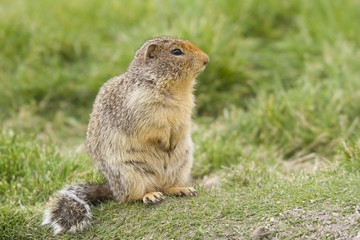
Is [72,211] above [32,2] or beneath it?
beneath

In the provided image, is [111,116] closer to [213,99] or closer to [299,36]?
[213,99]

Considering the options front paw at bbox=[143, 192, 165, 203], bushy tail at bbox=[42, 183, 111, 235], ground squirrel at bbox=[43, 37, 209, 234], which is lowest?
→ bushy tail at bbox=[42, 183, 111, 235]

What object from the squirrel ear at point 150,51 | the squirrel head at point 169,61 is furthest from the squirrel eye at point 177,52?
the squirrel ear at point 150,51

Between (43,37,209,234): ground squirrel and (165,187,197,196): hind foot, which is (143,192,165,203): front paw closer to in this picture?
(43,37,209,234): ground squirrel

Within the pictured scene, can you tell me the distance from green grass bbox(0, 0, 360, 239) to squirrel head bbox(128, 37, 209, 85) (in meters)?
0.98

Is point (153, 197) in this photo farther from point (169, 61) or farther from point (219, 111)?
point (219, 111)

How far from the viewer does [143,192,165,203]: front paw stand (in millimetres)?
4983

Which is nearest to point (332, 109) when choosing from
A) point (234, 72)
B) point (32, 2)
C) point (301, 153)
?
point (301, 153)

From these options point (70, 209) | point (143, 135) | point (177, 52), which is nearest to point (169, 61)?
point (177, 52)

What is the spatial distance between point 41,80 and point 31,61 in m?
0.39

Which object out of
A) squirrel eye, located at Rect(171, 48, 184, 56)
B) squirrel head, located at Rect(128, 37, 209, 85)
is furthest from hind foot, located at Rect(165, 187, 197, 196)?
→ squirrel eye, located at Rect(171, 48, 184, 56)

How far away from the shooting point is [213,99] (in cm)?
840

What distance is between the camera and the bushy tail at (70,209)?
15.9ft

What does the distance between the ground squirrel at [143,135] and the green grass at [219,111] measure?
0.16 metres
